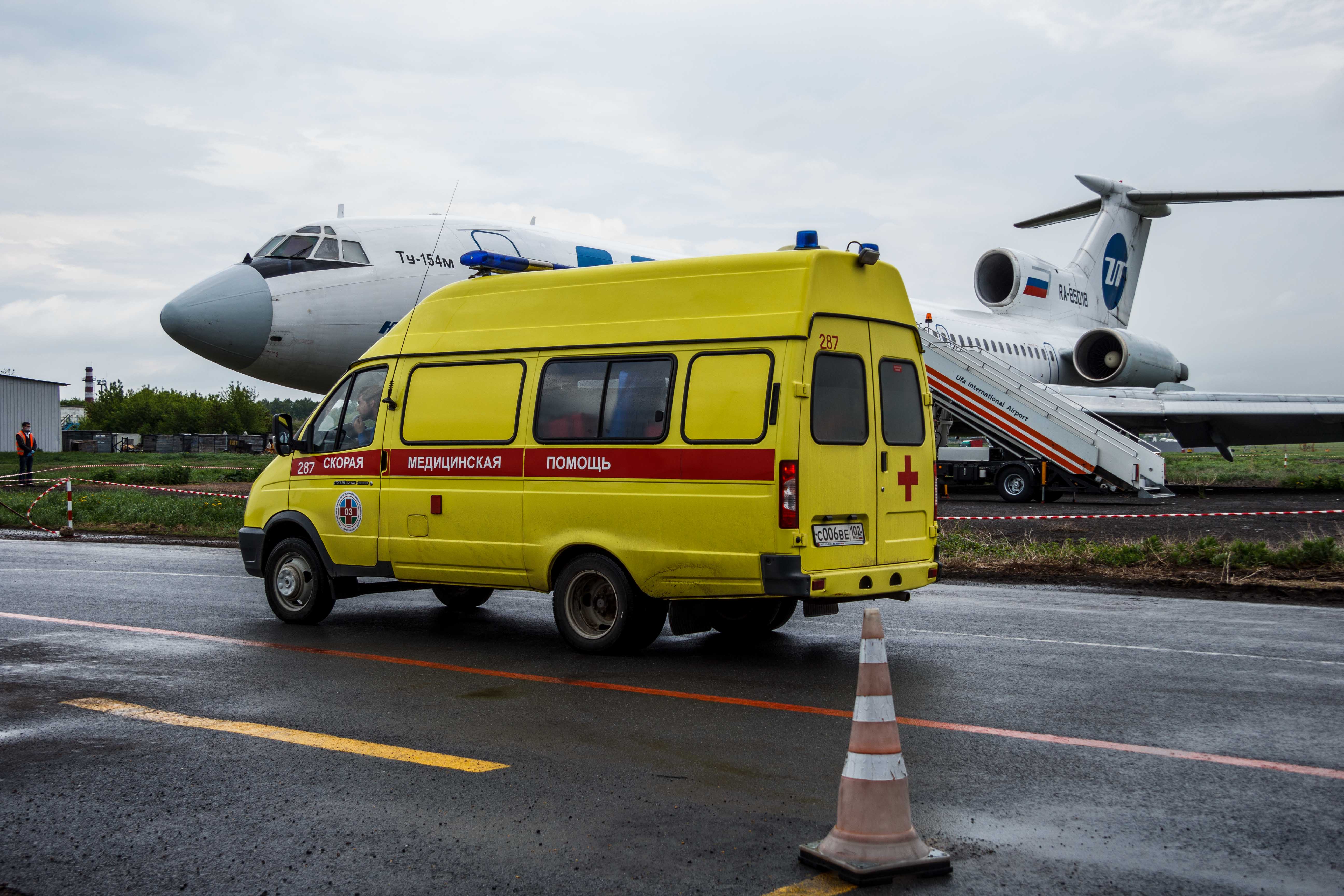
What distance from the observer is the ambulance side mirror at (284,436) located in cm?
973

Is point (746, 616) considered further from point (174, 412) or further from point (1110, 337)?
point (174, 412)

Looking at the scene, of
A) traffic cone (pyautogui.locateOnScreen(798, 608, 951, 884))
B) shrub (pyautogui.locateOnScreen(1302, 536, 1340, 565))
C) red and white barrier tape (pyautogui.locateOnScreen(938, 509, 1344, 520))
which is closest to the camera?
traffic cone (pyautogui.locateOnScreen(798, 608, 951, 884))

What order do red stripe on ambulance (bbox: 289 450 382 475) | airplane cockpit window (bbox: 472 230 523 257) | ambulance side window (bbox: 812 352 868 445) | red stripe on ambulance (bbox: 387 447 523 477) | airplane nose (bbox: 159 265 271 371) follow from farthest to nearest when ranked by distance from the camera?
airplane cockpit window (bbox: 472 230 523 257), airplane nose (bbox: 159 265 271 371), red stripe on ambulance (bbox: 289 450 382 475), red stripe on ambulance (bbox: 387 447 523 477), ambulance side window (bbox: 812 352 868 445)

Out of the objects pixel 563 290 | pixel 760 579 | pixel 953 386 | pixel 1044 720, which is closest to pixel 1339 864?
pixel 1044 720

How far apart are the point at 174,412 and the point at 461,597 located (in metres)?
129

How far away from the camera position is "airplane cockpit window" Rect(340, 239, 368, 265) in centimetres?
1642

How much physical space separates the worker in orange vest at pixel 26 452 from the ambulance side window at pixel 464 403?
25.5 metres

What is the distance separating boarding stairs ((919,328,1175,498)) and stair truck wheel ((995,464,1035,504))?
262mm

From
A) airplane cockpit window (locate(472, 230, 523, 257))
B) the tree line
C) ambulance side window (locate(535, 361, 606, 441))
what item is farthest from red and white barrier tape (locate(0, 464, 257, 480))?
the tree line

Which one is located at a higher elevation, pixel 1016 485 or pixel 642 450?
pixel 642 450

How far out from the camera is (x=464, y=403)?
8695 mm

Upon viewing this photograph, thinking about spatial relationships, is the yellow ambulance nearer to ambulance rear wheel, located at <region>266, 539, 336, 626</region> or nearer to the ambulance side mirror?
ambulance rear wheel, located at <region>266, 539, 336, 626</region>

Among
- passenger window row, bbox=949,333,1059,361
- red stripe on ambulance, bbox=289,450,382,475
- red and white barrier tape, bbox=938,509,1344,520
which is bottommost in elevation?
red and white barrier tape, bbox=938,509,1344,520

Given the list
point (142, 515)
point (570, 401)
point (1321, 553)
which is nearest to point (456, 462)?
point (570, 401)
